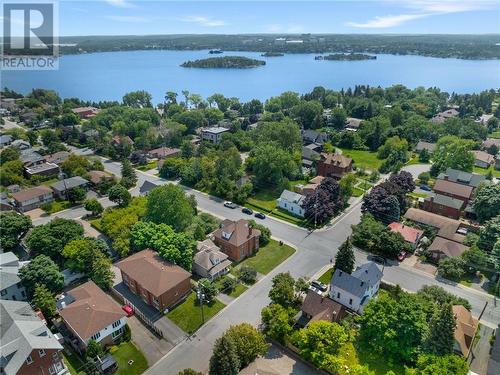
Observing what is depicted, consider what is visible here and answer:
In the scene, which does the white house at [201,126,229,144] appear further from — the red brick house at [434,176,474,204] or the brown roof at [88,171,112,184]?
the red brick house at [434,176,474,204]

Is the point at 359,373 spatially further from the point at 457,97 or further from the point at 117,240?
the point at 457,97

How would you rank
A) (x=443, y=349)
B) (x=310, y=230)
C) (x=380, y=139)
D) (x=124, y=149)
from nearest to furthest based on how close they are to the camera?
(x=443, y=349), (x=310, y=230), (x=124, y=149), (x=380, y=139)

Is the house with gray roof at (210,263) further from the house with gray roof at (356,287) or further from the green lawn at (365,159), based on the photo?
the green lawn at (365,159)

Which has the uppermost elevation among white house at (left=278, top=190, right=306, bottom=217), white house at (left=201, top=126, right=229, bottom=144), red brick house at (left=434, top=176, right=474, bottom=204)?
white house at (left=201, top=126, right=229, bottom=144)

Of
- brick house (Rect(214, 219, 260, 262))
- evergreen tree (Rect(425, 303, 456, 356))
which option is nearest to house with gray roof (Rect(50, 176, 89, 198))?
brick house (Rect(214, 219, 260, 262))

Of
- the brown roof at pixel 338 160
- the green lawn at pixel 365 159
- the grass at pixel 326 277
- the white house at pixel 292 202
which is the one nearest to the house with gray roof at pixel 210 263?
the grass at pixel 326 277

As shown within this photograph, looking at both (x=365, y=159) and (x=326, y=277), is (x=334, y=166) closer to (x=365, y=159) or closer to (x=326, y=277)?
(x=365, y=159)

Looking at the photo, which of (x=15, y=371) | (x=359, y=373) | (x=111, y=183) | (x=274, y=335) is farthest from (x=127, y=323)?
(x=111, y=183)
